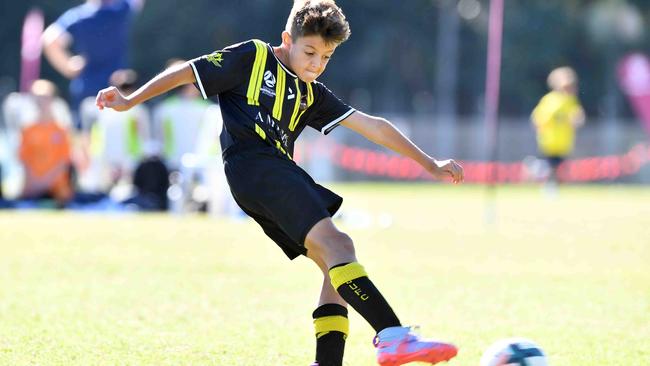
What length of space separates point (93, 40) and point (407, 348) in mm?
10603

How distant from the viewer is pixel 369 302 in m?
4.58

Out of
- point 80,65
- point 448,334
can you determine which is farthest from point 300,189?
point 80,65

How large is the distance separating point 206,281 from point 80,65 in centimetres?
666

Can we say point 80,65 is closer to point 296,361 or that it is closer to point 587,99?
point 296,361

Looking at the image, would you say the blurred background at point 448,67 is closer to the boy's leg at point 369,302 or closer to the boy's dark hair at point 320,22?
the boy's dark hair at point 320,22

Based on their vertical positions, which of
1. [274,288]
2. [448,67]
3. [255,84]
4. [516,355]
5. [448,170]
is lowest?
[274,288]

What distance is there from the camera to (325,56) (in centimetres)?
496

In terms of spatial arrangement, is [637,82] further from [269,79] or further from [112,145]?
[269,79]

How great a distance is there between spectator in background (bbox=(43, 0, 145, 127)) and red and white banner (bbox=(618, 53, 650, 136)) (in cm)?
1904

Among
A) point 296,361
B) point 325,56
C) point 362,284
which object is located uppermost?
point 325,56

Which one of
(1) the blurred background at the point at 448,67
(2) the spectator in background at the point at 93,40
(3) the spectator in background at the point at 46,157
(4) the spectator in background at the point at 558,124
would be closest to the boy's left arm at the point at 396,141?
(3) the spectator in background at the point at 46,157

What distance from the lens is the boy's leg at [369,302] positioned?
441 centimetres

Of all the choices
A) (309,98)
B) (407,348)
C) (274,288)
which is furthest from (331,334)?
(274,288)

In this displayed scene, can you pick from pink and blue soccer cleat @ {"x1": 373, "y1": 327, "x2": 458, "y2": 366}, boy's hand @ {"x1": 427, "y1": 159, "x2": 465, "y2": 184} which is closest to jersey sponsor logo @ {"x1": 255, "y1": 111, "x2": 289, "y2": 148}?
boy's hand @ {"x1": 427, "y1": 159, "x2": 465, "y2": 184}
